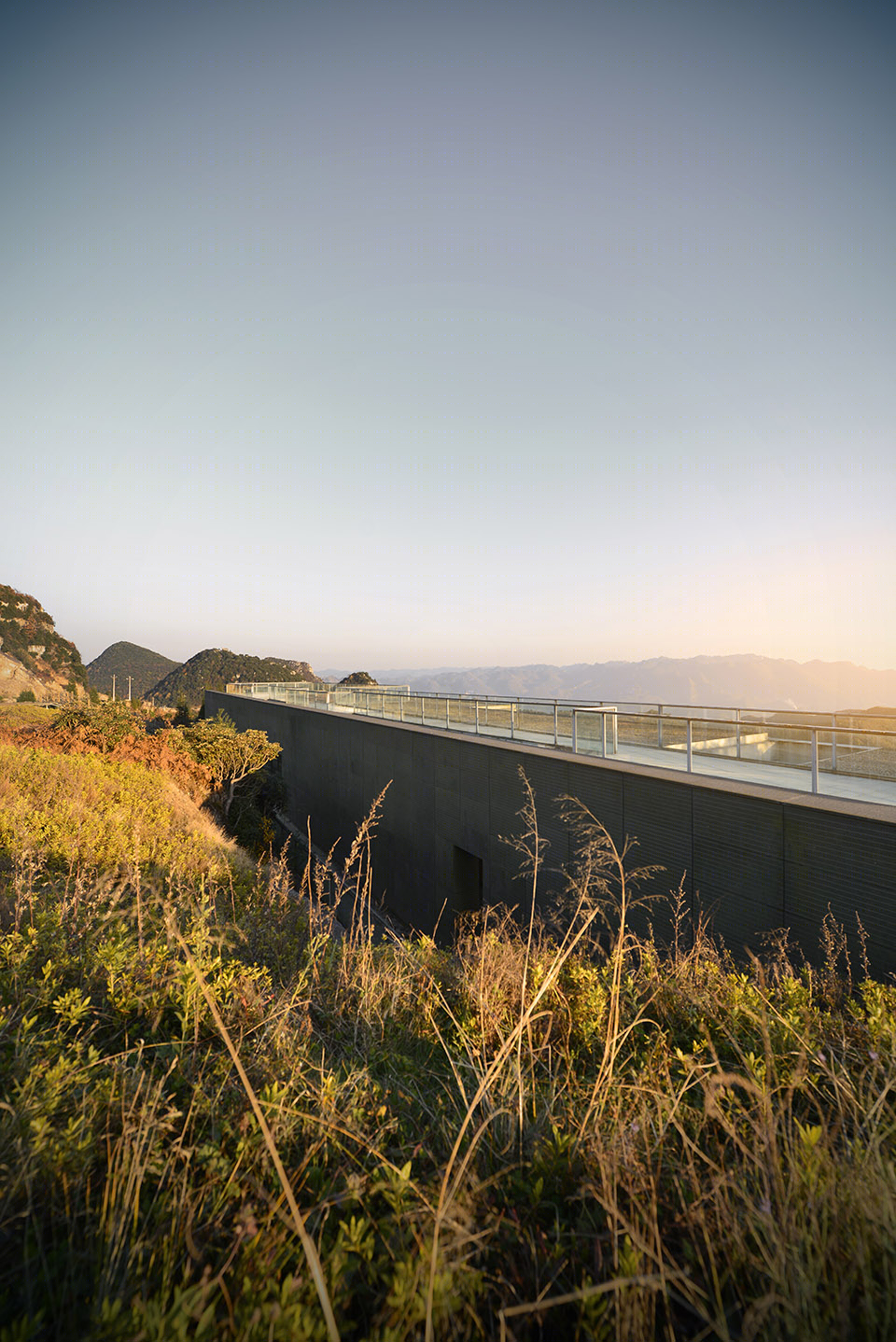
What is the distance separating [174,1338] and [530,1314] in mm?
951

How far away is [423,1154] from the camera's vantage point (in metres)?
2.29

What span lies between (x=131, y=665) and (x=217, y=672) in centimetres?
6414

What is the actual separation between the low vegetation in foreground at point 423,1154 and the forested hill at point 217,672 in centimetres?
7777

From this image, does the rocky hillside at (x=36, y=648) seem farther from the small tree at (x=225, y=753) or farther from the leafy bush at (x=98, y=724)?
the leafy bush at (x=98, y=724)

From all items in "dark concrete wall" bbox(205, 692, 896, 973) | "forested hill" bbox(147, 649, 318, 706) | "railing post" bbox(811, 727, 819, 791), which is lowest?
"dark concrete wall" bbox(205, 692, 896, 973)

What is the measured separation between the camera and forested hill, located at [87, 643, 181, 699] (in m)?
127

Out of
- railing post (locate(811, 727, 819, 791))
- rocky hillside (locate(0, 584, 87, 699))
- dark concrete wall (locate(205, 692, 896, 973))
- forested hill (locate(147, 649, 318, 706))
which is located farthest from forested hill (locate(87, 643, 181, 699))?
railing post (locate(811, 727, 819, 791))

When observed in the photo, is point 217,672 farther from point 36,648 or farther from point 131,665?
point 131,665

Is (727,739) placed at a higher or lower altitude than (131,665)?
lower

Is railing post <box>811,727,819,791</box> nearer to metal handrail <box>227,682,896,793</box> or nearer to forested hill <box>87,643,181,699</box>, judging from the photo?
metal handrail <box>227,682,896,793</box>

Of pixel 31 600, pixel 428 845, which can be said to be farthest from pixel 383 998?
pixel 31 600

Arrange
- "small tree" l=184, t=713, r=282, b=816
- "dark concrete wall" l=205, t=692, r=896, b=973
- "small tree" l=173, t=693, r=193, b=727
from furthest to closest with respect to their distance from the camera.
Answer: "small tree" l=173, t=693, r=193, b=727, "small tree" l=184, t=713, r=282, b=816, "dark concrete wall" l=205, t=692, r=896, b=973

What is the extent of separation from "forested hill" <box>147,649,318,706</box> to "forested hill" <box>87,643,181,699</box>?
38.4m

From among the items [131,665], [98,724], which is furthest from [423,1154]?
[131,665]
